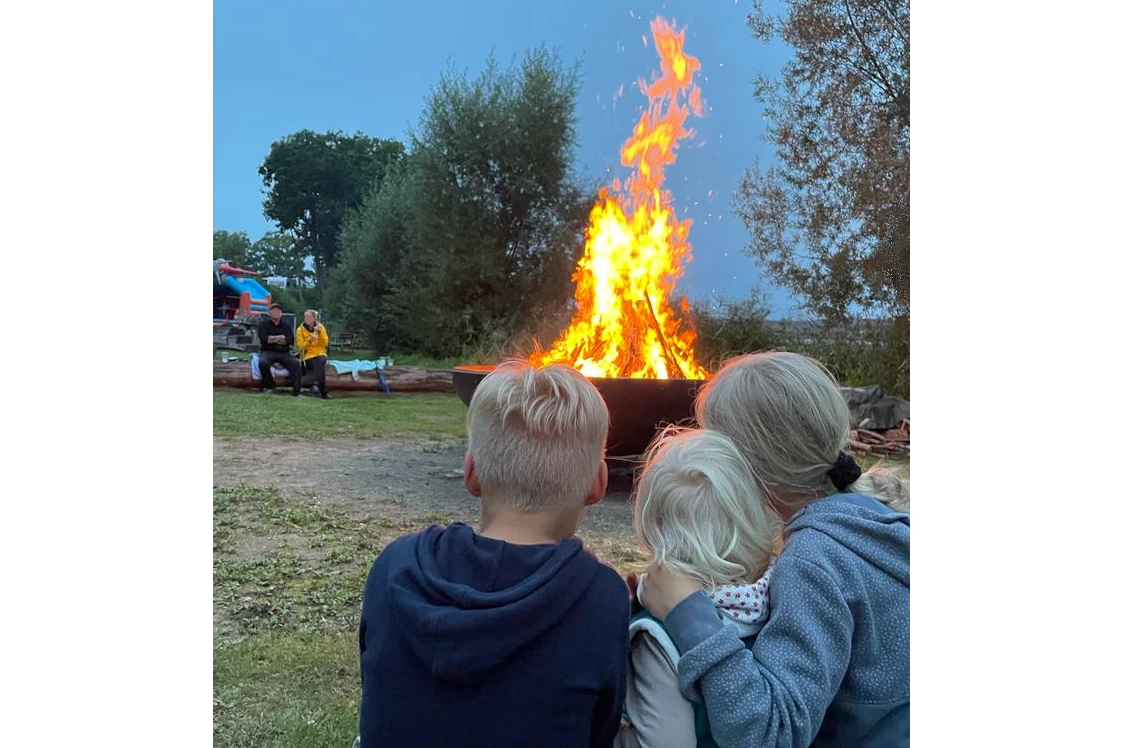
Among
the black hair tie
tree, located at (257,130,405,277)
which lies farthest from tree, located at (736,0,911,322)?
tree, located at (257,130,405,277)

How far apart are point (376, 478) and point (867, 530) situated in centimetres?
507

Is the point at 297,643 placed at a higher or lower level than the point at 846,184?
lower

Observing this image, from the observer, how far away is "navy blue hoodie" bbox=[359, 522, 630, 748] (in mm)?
1197

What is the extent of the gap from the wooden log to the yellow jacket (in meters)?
0.52

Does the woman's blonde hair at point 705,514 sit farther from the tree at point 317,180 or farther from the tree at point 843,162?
the tree at point 317,180

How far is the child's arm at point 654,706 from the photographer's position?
48.0 inches

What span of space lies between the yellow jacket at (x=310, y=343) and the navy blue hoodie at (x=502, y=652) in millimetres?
11179

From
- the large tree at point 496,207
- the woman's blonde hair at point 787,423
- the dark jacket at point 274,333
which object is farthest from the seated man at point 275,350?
the woman's blonde hair at point 787,423

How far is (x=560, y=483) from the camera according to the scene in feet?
4.48

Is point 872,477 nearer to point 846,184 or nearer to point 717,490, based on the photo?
point 717,490

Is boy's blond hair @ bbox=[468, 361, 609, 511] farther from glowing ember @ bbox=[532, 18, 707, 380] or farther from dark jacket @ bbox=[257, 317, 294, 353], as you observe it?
dark jacket @ bbox=[257, 317, 294, 353]
